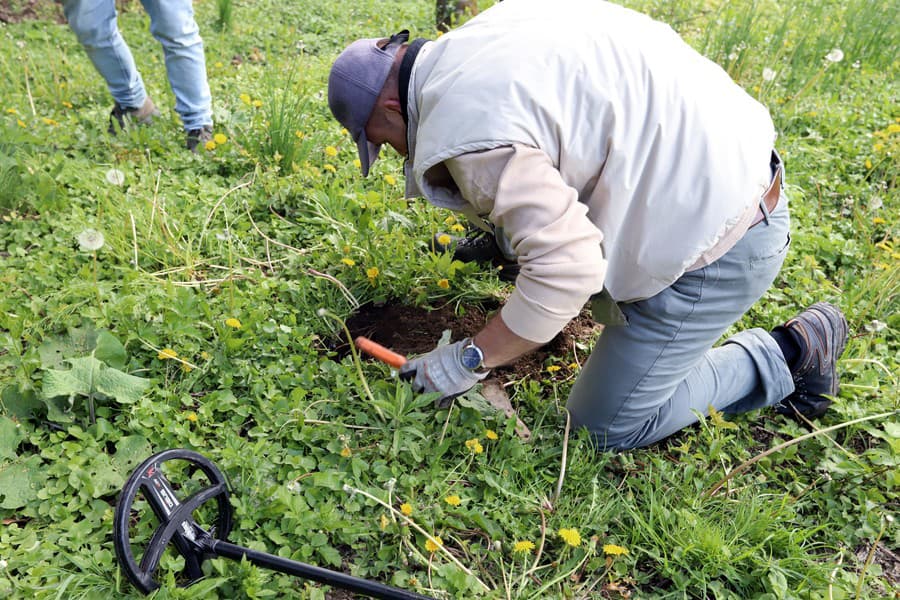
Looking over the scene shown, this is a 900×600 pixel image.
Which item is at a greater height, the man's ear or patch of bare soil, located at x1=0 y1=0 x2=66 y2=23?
the man's ear

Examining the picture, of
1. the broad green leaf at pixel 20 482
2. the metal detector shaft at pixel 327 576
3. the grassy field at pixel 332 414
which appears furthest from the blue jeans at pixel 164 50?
the metal detector shaft at pixel 327 576

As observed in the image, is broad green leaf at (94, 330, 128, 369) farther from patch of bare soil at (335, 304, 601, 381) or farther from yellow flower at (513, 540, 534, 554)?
yellow flower at (513, 540, 534, 554)

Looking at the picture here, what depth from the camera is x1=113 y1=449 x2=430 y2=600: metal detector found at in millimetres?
1388

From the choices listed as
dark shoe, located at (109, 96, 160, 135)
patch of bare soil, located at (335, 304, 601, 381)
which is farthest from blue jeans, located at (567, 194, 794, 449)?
dark shoe, located at (109, 96, 160, 135)

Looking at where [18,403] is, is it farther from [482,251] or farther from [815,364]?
[815,364]

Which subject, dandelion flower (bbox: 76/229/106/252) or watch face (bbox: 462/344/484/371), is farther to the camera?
dandelion flower (bbox: 76/229/106/252)

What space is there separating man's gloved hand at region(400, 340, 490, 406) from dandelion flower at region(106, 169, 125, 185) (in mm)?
1243

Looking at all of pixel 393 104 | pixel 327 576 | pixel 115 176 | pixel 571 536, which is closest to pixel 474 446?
pixel 571 536

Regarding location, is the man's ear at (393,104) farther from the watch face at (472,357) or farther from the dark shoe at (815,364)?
the dark shoe at (815,364)

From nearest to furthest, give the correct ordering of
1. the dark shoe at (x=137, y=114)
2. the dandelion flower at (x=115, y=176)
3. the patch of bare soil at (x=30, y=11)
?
the dandelion flower at (x=115, y=176) → the dark shoe at (x=137, y=114) → the patch of bare soil at (x=30, y=11)

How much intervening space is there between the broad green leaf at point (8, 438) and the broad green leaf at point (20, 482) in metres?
0.03

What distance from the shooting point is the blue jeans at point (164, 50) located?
2842 mm

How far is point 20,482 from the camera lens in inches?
65.9

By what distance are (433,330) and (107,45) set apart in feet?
6.60
